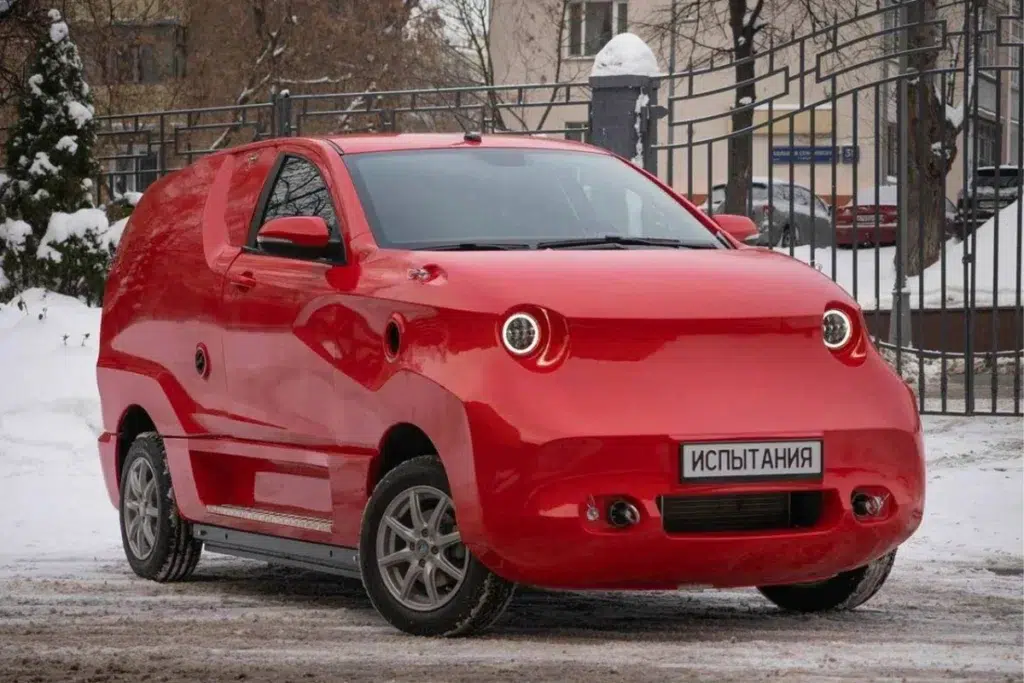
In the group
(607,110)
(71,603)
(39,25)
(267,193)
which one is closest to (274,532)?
(71,603)

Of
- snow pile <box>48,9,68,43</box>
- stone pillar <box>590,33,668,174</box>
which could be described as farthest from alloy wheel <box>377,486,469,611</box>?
snow pile <box>48,9,68,43</box>

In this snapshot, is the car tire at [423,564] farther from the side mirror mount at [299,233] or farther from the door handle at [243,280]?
the door handle at [243,280]

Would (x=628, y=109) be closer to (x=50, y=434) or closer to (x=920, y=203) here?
(x=920, y=203)

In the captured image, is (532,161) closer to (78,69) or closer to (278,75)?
(78,69)

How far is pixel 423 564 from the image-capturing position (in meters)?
6.89

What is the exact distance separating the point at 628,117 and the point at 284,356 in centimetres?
673

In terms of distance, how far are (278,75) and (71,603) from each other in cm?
3270

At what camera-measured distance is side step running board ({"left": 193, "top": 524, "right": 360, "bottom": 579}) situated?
7.38m

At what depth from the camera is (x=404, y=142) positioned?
821 centimetres

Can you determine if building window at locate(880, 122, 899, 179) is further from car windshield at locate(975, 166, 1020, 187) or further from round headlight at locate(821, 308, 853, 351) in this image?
round headlight at locate(821, 308, 853, 351)

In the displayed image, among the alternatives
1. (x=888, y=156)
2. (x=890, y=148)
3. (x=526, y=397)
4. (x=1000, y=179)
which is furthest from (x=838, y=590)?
(x=890, y=148)

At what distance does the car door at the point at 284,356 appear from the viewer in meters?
7.43

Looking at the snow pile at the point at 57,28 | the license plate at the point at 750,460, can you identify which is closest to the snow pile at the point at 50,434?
the snow pile at the point at 57,28

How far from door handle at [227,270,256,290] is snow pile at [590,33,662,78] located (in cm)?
626
